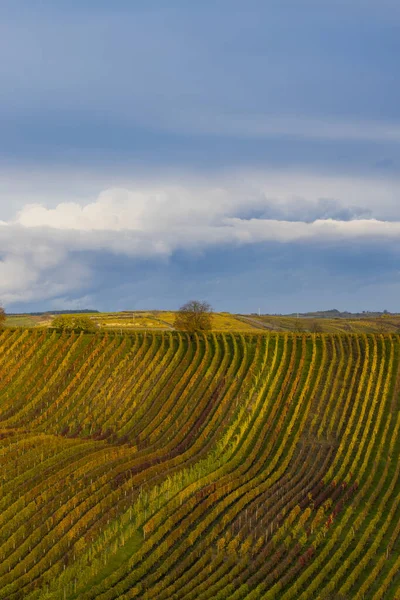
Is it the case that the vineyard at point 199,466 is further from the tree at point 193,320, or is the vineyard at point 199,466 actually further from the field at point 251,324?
the field at point 251,324

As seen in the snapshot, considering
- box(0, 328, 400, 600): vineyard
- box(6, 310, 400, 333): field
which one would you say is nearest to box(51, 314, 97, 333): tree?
box(0, 328, 400, 600): vineyard

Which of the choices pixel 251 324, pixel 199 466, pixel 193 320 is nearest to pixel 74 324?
pixel 193 320

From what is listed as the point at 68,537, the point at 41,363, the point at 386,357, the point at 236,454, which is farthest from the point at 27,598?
the point at 386,357

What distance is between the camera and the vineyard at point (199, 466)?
101 ft

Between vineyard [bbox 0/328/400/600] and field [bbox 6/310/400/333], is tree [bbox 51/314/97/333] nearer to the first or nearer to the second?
vineyard [bbox 0/328/400/600]

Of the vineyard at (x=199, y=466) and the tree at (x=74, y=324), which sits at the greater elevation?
the tree at (x=74, y=324)

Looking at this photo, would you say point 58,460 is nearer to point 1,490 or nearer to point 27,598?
point 1,490

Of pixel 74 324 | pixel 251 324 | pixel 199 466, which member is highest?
pixel 251 324

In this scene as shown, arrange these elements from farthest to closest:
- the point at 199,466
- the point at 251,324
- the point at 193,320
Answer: the point at 251,324 → the point at 193,320 → the point at 199,466

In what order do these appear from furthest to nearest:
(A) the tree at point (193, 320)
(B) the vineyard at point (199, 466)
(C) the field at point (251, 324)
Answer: (C) the field at point (251, 324) < (A) the tree at point (193, 320) < (B) the vineyard at point (199, 466)

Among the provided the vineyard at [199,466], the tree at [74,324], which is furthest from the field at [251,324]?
the vineyard at [199,466]

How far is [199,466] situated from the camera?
146 ft

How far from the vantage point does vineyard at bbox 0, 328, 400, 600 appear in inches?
1206

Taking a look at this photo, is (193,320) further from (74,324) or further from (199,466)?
(199,466)
